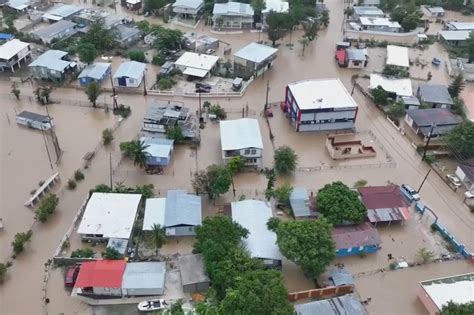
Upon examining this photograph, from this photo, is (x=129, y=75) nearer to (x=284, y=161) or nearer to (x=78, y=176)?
(x=78, y=176)

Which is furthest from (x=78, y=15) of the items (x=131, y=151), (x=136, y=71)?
(x=131, y=151)

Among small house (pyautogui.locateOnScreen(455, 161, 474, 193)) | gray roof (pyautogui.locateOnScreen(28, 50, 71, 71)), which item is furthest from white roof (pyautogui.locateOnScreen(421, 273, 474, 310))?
gray roof (pyautogui.locateOnScreen(28, 50, 71, 71))

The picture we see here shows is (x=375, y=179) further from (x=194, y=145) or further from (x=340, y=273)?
(x=194, y=145)

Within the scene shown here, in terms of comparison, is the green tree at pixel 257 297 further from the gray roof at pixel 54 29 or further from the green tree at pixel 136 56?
the gray roof at pixel 54 29

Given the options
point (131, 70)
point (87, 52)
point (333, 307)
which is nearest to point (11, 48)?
point (87, 52)

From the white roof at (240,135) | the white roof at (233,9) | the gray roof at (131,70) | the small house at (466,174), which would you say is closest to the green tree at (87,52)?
the gray roof at (131,70)
